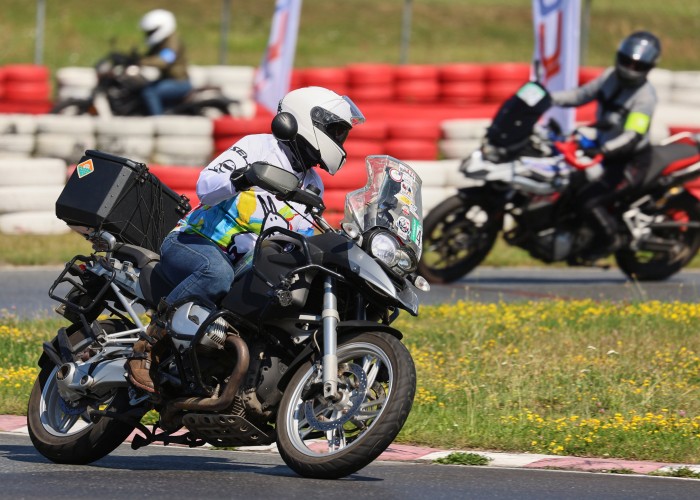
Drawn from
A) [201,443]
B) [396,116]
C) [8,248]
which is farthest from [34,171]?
[201,443]

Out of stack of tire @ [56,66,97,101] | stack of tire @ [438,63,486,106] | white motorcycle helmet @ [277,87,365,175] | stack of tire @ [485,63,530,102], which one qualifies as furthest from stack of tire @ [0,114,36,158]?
white motorcycle helmet @ [277,87,365,175]

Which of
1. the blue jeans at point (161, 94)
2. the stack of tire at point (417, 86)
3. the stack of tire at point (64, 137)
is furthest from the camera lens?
the stack of tire at point (417, 86)

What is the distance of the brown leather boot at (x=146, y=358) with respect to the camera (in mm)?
6195

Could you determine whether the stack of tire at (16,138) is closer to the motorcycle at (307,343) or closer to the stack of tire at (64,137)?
the stack of tire at (64,137)

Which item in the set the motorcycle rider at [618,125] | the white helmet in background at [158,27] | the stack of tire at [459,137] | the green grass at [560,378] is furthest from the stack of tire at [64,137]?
the green grass at [560,378]

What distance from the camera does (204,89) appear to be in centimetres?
1966

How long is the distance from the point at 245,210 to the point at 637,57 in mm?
6879

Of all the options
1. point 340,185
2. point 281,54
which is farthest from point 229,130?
point 340,185

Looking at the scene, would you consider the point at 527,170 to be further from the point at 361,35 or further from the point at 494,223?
the point at 361,35

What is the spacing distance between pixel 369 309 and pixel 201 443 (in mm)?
900

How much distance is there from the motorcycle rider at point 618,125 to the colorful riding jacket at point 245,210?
6.62m

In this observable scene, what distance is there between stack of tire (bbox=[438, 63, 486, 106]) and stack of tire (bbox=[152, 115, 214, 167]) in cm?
632

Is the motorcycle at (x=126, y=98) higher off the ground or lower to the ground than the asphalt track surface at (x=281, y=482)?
higher

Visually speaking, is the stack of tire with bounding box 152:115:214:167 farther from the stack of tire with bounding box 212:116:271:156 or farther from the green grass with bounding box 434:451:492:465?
the green grass with bounding box 434:451:492:465
